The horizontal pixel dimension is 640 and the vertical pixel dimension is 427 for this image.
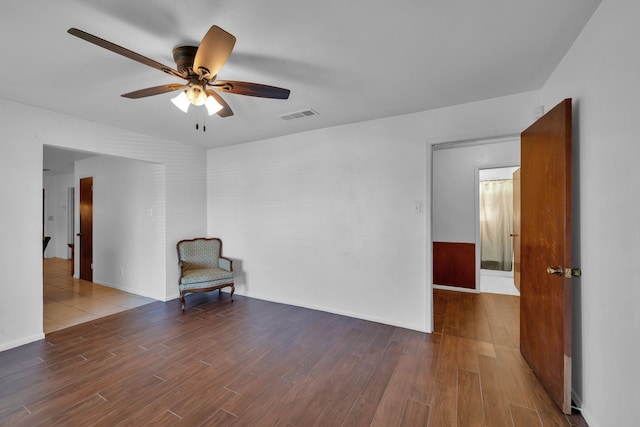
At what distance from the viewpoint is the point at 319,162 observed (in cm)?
380

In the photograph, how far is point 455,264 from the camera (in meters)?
4.89

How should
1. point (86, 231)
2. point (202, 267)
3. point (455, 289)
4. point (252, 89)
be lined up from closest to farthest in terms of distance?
1. point (252, 89)
2. point (202, 267)
3. point (455, 289)
4. point (86, 231)

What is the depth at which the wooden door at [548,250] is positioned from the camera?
1.80 meters

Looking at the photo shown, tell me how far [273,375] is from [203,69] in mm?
2326

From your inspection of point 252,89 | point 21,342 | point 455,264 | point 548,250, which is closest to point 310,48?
point 252,89

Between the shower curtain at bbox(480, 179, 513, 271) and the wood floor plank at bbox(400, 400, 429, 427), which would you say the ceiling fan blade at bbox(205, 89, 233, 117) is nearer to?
the wood floor plank at bbox(400, 400, 429, 427)

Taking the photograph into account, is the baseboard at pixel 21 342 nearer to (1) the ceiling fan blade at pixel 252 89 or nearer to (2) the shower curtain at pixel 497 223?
(1) the ceiling fan blade at pixel 252 89

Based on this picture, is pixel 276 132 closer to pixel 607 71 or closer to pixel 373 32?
pixel 373 32

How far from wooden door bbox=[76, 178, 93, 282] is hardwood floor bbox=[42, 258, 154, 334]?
0.78ft

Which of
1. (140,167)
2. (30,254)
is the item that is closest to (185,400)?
(30,254)

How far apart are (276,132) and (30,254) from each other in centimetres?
306

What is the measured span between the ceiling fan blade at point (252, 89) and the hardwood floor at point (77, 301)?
11.2ft

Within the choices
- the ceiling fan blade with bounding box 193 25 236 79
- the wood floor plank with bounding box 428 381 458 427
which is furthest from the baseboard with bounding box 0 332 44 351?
the wood floor plank with bounding box 428 381 458 427

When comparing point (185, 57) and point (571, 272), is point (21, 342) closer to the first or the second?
point (185, 57)
